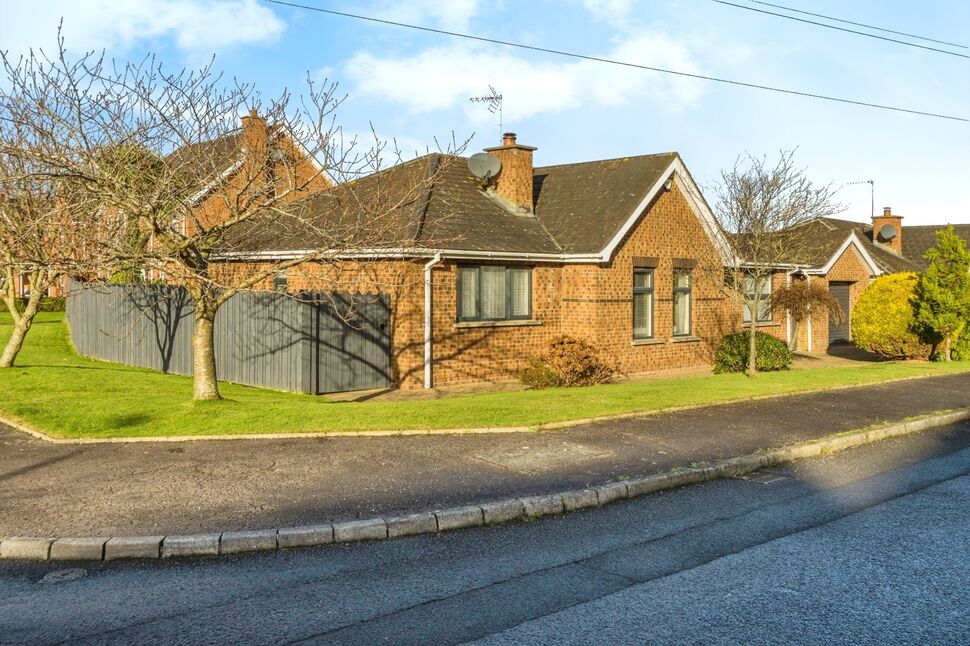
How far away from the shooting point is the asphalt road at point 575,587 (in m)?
4.92

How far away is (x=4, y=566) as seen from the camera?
6.25 meters

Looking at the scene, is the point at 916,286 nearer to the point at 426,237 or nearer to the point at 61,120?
the point at 426,237

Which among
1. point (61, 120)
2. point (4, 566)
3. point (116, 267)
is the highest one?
point (61, 120)

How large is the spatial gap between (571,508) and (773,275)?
2103cm

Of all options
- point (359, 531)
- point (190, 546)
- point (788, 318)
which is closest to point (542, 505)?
point (359, 531)

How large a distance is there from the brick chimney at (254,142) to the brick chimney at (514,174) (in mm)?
8857

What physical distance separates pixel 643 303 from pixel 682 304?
178 cm

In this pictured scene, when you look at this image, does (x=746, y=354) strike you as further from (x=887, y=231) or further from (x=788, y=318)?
(x=887, y=231)

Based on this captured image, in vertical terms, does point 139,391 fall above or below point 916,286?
below

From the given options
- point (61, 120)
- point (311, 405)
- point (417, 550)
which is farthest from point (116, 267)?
point (417, 550)

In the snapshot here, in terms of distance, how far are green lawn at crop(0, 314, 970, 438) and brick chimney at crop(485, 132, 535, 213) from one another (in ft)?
22.4

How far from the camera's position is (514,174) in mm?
21422

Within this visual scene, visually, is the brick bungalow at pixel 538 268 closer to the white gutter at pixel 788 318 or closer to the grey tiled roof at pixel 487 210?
the grey tiled roof at pixel 487 210

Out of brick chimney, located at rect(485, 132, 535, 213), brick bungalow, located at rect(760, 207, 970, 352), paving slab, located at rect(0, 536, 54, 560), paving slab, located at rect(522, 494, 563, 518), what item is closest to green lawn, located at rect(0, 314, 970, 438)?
paving slab, located at rect(522, 494, 563, 518)
